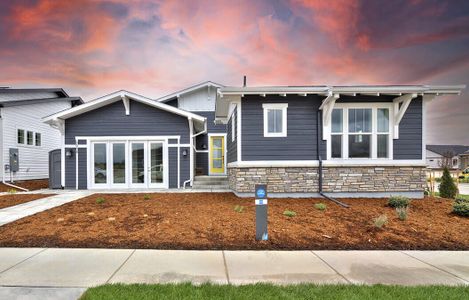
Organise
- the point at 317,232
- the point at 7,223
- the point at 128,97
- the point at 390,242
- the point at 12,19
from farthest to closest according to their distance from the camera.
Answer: the point at 128,97 → the point at 12,19 → the point at 7,223 → the point at 317,232 → the point at 390,242

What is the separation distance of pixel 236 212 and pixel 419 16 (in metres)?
11.3

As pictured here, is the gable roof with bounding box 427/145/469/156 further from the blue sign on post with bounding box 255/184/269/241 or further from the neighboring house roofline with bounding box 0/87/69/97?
the neighboring house roofline with bounding box 0/87/69/97

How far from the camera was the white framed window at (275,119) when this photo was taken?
852 cm

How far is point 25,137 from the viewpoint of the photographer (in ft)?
49.1

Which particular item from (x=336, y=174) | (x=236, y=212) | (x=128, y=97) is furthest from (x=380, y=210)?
(x=128, y=97)

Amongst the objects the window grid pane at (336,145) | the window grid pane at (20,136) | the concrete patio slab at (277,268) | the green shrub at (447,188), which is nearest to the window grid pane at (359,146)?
the window grid pane at (336,145)

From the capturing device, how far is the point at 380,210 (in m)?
6.56

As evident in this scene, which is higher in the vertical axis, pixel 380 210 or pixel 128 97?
pixel 128 97

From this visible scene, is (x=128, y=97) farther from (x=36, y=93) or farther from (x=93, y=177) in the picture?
(x=36, y=93)

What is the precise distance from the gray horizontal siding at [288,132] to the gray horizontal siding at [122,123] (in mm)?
3826

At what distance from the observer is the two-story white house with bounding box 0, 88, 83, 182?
44.3ft

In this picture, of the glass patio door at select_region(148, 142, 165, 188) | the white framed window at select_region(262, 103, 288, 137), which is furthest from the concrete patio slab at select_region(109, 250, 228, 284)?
the glass patio door at select_region(148, 142, 165, 188)

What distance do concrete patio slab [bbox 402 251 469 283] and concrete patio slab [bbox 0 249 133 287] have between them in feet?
14.5

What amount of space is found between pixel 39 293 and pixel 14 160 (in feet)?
48.6
